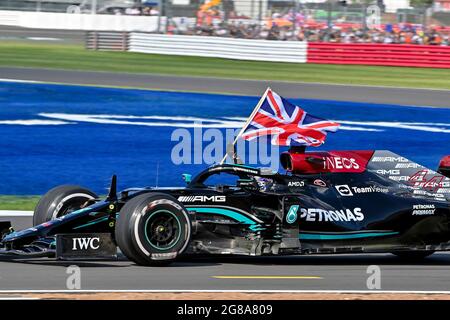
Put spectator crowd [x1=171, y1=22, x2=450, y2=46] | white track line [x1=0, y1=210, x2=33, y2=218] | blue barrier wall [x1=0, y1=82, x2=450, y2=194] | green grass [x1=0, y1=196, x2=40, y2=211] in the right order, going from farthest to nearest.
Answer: spectator crowd [x1=171, y1=22, x2=450, y2=46]
blue barrier wall [x1=0, y1=82, x2=450, y2=194]
green grass [x1=0, y1=196, x2=40, y2=211]
white track line [x1=0, y1=210, x2=33, y2=218]

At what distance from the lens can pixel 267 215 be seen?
9305 millimetres

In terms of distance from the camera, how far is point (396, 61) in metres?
33.1

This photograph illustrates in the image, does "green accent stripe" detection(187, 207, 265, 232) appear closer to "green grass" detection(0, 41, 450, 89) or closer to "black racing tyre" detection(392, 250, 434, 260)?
"black racing tyre" detection(392, 250, 434, 260)

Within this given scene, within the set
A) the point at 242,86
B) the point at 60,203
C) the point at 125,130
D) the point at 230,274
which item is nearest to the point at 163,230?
the point at 230,274

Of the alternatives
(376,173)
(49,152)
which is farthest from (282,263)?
(49,152)

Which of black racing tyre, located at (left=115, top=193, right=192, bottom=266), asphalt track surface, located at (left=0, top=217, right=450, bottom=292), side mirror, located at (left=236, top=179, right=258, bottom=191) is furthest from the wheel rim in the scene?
side mirror, located at (left=236, top=179, right=258, bottom=191)

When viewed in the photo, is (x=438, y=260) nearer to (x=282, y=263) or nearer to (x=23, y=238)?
(x=282, y=263)

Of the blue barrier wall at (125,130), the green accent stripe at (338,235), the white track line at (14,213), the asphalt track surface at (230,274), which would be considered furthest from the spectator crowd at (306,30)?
the green accent stripe at (338,235)

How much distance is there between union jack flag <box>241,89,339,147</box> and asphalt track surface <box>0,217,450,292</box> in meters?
1.30

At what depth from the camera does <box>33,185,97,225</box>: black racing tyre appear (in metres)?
9.67

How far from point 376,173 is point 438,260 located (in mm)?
1188

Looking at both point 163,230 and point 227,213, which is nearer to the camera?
point 163,230

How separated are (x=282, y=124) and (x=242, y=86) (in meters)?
16.7

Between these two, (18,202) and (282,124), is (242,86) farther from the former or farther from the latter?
(282,124)
